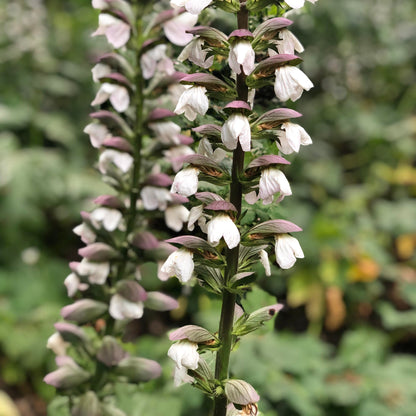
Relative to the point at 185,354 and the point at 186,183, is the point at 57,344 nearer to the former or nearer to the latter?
the point at 185,354

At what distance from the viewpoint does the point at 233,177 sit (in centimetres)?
76

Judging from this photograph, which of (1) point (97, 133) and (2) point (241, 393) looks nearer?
(2) point (241, 393)

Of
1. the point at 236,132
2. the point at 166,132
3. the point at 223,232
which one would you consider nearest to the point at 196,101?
the point at 236,132

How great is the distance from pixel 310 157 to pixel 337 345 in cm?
150

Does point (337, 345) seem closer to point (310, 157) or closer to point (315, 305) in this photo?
point (315, 305)

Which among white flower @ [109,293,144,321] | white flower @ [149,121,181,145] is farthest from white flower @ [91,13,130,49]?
white flower @ [109,293,144,321]

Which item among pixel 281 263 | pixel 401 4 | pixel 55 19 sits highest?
pixel 401 4

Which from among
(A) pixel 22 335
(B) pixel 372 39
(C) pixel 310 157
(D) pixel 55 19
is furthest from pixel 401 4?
(A) pixel 22 335

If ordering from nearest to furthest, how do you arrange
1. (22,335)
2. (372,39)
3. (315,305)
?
(22,335)
(315,305)
(372,39)

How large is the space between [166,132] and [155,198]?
0.45ft

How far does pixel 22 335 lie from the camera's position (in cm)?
226

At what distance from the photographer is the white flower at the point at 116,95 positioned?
0.99 m

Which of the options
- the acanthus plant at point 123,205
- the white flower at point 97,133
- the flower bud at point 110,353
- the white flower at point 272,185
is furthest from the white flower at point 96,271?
the white flower at point 272,185

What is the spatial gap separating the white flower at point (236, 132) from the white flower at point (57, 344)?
0.65 m
